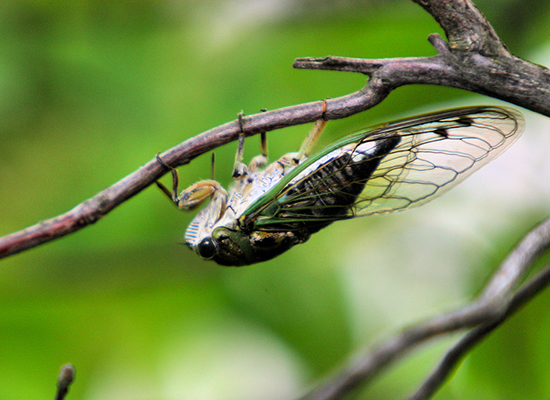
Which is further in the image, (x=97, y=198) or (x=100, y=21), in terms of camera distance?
(x=100, y=21)

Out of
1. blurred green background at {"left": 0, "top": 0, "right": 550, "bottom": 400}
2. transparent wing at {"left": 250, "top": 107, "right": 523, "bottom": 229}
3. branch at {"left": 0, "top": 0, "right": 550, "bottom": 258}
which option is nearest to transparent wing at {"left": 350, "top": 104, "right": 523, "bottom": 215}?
transparent wing at {"left": 250, "top": 107, "right": 523, "bottom": 229}

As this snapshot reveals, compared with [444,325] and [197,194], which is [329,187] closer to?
[197,194]

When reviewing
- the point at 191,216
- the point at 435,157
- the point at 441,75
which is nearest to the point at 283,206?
the point at 435,157

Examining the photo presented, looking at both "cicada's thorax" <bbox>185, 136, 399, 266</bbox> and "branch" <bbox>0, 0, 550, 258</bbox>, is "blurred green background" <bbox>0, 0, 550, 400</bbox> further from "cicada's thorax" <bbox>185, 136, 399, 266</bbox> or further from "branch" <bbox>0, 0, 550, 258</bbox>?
"branch" <bbox>0, 0, 550, 258</bbox>

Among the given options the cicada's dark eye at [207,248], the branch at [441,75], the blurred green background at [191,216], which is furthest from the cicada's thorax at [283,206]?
the blurred green background at [191,216]

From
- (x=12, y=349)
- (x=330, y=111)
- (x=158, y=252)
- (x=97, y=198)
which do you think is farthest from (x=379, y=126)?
(x=12, y=349)

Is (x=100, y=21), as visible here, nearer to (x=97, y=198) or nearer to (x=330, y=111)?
(x=97, y=198)

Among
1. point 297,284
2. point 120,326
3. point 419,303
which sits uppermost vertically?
point 120,326
